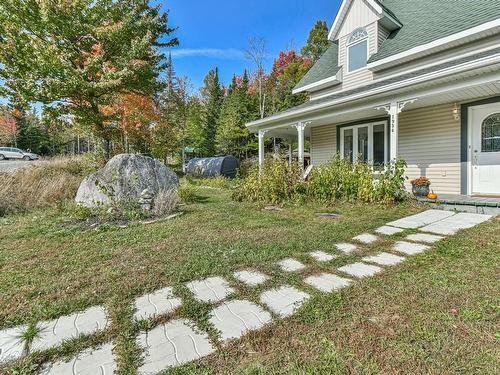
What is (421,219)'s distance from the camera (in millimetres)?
4988

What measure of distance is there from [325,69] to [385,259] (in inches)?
385

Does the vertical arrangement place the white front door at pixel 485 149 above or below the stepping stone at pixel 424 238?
above

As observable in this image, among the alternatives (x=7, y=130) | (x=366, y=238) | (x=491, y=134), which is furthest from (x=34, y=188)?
(x=7, y=130)

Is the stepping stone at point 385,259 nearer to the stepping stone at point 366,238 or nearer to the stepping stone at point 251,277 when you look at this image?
the stepping stone at point 366,238

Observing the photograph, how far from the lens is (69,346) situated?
1.74 meters

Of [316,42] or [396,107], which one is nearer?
[396,107]

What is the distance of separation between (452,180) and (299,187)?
389cm

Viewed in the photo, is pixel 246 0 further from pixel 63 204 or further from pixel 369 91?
pixel 63 204

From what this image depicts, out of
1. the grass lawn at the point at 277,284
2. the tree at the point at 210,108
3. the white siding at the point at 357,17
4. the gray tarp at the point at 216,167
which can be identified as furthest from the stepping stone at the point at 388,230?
the tree at the point at 210,108

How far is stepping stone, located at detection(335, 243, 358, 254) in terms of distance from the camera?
3462 mm

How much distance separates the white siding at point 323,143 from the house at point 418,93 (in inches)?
1.5

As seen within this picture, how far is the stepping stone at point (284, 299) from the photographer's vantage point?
2.11m

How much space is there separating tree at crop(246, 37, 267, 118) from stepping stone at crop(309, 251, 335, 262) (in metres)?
23.5

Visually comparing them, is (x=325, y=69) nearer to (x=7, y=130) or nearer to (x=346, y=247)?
(x=346, y=247)
